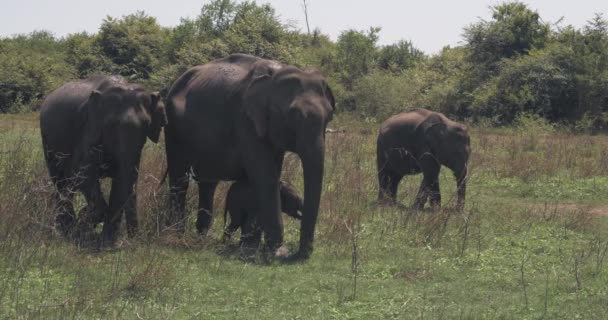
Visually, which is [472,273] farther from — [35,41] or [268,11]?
[35,41]

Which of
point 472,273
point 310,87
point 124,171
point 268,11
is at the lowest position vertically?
point 472,273

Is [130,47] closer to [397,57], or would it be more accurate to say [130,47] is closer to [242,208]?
[397,57]

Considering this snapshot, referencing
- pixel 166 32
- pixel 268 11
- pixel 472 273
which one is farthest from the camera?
pixel 166 32

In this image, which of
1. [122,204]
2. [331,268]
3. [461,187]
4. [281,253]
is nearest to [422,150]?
[461,187]

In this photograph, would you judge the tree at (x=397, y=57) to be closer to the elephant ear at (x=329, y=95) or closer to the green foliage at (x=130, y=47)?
the green foliage at (x=130, y=47)

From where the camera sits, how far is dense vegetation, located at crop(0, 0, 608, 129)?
3416 centimetres

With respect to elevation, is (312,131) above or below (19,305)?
above

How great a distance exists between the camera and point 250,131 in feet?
33.4

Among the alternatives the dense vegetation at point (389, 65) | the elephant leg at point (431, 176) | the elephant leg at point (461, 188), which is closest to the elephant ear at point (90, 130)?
the elephant leg at point (461, 188)

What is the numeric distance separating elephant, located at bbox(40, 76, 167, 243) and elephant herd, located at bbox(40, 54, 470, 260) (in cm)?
1

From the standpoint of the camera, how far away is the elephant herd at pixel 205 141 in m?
9.73

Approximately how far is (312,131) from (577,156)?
13.2m

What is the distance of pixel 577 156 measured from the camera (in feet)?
68.3

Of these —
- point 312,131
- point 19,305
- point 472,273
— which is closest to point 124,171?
point 312,131
